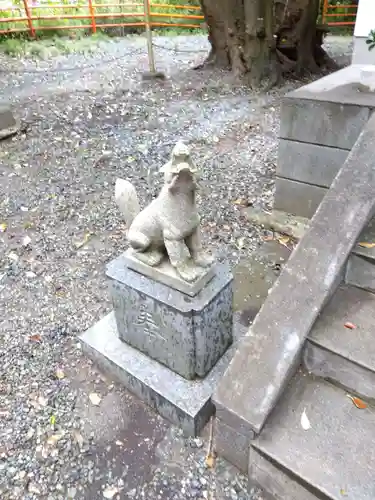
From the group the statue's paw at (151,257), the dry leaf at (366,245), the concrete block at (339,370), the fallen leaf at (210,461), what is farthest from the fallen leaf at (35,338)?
the dry leaf at (366,245)

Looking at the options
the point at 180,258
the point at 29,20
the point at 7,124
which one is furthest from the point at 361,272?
the point at 29,20

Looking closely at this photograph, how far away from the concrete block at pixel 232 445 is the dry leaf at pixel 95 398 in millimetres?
918

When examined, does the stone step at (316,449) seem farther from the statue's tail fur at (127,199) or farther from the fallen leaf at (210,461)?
the statue's tail fur at (127,199)

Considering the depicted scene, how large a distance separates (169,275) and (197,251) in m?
0.24

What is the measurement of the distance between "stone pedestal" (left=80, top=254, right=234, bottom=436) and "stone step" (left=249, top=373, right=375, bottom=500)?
529 mm

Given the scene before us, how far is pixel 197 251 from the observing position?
103 inches

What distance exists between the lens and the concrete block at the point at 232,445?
7.47ft

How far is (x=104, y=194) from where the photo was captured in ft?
17.9

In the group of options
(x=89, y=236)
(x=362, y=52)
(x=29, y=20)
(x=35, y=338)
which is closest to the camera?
(x=35, y=338)

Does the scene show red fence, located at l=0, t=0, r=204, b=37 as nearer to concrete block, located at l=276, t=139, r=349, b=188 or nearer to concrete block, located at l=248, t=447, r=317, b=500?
concrete block, located at l=276, t=139, r=349, b=188

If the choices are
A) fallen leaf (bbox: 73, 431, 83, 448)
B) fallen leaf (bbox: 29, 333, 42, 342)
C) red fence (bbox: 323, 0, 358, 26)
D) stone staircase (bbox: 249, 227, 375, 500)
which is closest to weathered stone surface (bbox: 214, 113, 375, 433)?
stone staircase (bbox: 249, 227, 375, 500)

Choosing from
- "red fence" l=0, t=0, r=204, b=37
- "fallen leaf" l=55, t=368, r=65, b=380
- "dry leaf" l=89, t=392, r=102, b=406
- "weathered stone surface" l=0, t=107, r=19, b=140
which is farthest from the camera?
"red fence" l=0, t=0, r=204, b=37

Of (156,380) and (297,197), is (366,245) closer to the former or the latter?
(156,380)

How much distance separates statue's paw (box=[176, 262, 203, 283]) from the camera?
248 centimetres
